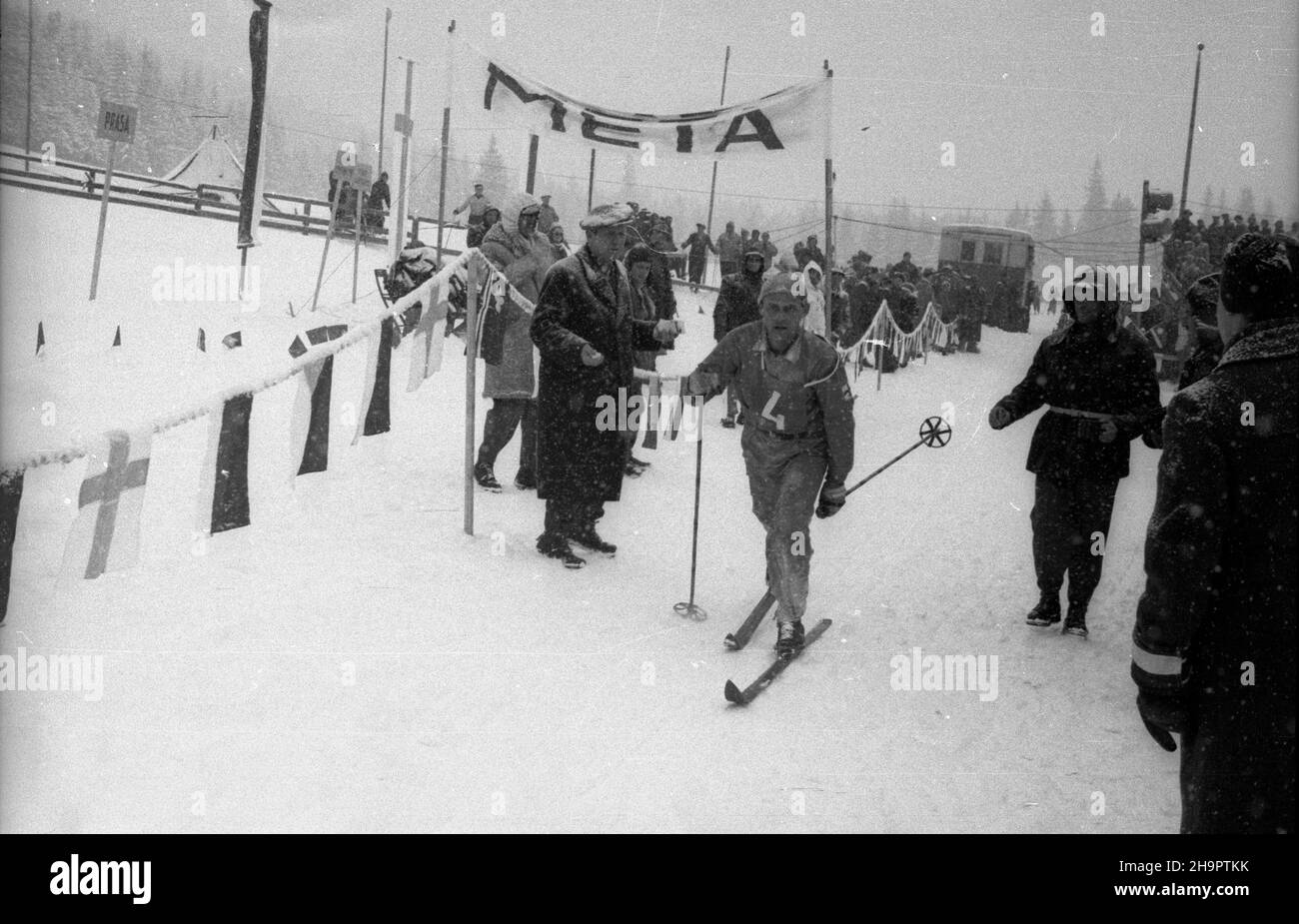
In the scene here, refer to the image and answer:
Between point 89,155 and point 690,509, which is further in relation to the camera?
point 89,155

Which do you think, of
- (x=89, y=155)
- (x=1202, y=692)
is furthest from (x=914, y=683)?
(x=89, y=155)

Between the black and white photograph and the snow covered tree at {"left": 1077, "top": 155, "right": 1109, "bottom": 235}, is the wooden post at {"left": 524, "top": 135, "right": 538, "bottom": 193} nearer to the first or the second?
the black and white photograph

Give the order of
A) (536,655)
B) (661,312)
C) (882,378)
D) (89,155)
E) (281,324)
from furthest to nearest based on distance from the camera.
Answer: (89,155), (882,378), (281,324), (661,312), (536,655)

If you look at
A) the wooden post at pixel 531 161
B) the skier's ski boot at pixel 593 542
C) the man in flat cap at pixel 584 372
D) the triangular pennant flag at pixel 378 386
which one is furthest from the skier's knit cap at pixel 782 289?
the wooden post at pixel 531 161

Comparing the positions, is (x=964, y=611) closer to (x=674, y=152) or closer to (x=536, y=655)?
(x=536, y=655)

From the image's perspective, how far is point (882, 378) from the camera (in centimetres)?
1833

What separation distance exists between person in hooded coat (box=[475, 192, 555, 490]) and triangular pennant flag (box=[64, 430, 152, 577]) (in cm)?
357

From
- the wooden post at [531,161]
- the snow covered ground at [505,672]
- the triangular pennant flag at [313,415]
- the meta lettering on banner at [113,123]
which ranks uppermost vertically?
Answer: the meta lettering on banner at [113,123]

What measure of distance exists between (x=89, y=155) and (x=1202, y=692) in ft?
189

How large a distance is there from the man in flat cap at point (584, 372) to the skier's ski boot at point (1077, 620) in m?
2.77

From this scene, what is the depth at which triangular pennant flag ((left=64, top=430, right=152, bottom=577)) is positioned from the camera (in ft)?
11.7

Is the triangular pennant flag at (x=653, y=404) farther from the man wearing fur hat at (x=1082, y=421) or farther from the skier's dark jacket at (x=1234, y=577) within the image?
the skier's dark jacket at (x=1234, y=577)

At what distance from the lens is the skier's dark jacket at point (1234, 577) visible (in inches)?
94.2

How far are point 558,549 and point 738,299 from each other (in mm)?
5659
